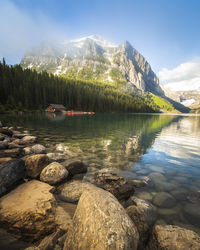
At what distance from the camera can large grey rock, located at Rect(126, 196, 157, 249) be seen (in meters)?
3.74

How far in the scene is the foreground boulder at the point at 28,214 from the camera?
3.62 m

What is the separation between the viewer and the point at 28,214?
3.85 m

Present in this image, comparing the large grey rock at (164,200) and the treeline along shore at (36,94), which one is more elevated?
the treeline along shore at (36,94)

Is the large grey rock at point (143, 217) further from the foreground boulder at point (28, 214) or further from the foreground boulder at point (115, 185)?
the foreground boulder at point (28, 214)

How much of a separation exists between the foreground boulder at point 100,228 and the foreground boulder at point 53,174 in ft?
10.4

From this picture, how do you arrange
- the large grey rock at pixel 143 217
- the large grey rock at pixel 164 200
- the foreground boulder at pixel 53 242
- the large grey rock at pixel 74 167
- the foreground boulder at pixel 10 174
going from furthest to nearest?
the large grey rock at pixel 74 167 → the large grey rock at pixel 164 200 → the foreground boulder at pixel 10 174 → the large grey rock at pixel 143 217 → the foreground boulder at pixel 53 242

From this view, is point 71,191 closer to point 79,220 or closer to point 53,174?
point 53,174

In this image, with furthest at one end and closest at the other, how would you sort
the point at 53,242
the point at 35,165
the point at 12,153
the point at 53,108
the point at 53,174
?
the point at 53,108 → the point at 12,153 → the point at 35,165 → the point at 53,174 → the point at 53,242

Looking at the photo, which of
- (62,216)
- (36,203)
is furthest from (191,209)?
(36,203)

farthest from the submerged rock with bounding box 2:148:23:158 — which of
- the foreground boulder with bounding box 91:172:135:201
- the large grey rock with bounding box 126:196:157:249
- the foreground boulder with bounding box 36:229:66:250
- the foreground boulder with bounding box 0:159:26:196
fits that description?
the large grey rock with bounding box 126:196:157:249

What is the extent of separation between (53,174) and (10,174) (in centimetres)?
176

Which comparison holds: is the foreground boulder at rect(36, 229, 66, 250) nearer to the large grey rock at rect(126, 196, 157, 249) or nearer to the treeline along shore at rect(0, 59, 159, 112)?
the large grey rock at rect(126, 196, 157, 249)

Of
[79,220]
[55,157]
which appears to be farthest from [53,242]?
[55,157]

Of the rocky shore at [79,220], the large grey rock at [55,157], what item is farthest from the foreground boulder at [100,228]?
the large grey rock at [55,157]
